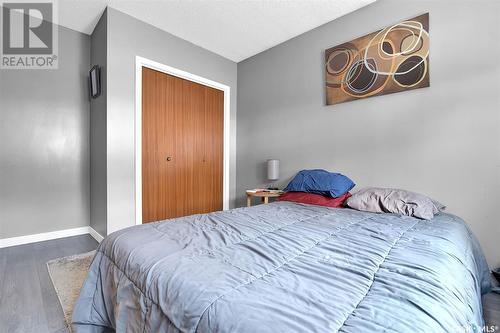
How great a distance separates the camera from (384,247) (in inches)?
44.1

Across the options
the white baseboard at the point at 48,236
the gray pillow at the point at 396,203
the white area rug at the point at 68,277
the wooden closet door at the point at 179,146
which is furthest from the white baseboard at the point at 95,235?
the gray pillow at the point at 396,203

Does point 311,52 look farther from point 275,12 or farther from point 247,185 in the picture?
point 247,185

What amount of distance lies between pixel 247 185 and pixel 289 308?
123 inches

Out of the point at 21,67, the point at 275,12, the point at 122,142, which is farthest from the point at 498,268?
Result: the point at 21,67

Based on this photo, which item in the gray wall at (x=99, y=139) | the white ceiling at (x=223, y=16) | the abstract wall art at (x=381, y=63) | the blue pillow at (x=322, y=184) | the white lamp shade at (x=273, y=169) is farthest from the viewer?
the white lamp shade at (x=273, y=169)

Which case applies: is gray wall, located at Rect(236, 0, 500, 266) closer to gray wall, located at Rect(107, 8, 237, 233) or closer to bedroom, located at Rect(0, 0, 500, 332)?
bedroom, located at Rect(0, 0, 500, 332)

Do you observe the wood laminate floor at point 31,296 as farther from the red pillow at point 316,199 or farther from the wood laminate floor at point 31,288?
the red pillow at point 316,199

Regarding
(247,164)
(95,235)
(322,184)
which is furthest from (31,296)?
(247,164)

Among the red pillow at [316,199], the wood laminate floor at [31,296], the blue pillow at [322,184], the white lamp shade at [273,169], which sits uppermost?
the white lamp shade at [273,169]

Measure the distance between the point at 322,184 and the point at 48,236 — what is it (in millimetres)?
3344

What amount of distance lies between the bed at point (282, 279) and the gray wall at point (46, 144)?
2.25 meters

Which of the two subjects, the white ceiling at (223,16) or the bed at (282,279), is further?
the white ceiling at (223,16)

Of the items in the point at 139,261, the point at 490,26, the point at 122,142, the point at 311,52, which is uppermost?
the point at 311,52

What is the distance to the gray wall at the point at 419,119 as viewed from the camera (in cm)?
184
